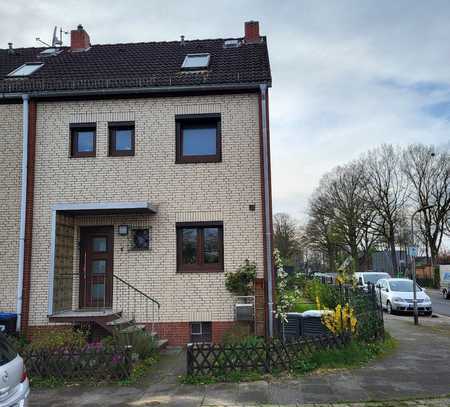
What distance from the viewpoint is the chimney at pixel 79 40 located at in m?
15.5

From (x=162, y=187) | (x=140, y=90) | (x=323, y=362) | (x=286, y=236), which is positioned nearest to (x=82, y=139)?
(x=140, y=90)

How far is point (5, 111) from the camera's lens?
12.3 meters

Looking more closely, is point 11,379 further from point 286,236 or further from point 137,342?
point 286,236

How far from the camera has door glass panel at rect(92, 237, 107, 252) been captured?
1204cm

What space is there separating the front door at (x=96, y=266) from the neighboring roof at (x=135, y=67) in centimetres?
389

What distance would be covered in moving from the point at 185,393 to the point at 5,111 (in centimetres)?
914

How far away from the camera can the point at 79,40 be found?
51.3ft

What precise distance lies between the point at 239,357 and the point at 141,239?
4689 millimetres

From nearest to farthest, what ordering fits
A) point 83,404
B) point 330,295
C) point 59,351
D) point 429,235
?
point 83,404 → point 59,351 → point 330,295 → point 429,235

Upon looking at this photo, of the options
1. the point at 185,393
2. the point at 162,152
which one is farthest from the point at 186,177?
the point at 185,393

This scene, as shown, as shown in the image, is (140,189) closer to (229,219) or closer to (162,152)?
(162,152)

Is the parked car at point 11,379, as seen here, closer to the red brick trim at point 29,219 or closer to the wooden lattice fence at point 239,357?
the wooden lattice fence at point 239,357

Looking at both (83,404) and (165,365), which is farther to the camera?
(165,365)

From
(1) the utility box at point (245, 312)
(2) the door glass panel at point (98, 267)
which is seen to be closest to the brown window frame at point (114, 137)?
(2) the door glass panel at point (98, 267)
